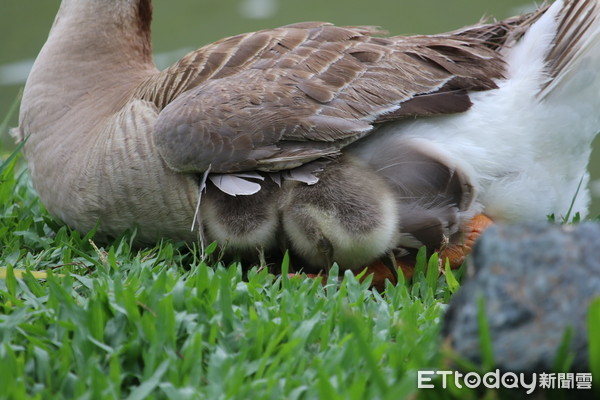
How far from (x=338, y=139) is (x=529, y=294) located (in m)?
1.73

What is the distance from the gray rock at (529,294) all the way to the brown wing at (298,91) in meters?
1.61

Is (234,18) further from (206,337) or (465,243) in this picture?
(206,337)

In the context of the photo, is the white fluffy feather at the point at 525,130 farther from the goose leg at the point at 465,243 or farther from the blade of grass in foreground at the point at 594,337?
the blade of grass in foreground at the point at 594,337

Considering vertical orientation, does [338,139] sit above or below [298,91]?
below

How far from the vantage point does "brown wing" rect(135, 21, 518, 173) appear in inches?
144

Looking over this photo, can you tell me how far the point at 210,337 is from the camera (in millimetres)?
2703

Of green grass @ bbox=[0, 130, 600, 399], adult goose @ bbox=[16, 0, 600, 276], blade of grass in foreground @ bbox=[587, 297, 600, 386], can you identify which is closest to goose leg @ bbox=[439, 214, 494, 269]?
adult goose @ bbox=[16, 0, 600, 276]

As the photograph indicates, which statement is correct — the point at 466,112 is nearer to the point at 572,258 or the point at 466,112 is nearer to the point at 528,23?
the point at 528,23

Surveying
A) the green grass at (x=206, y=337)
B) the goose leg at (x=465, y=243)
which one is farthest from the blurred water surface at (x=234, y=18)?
the green grass at (x=206, y=337)

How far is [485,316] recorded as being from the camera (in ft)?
6.81

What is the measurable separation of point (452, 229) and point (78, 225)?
191cm

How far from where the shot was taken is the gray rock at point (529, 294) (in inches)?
81.0

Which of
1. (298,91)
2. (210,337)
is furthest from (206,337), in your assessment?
(298,91)

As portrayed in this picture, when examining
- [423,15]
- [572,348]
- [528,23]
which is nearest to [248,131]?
[528,23]
